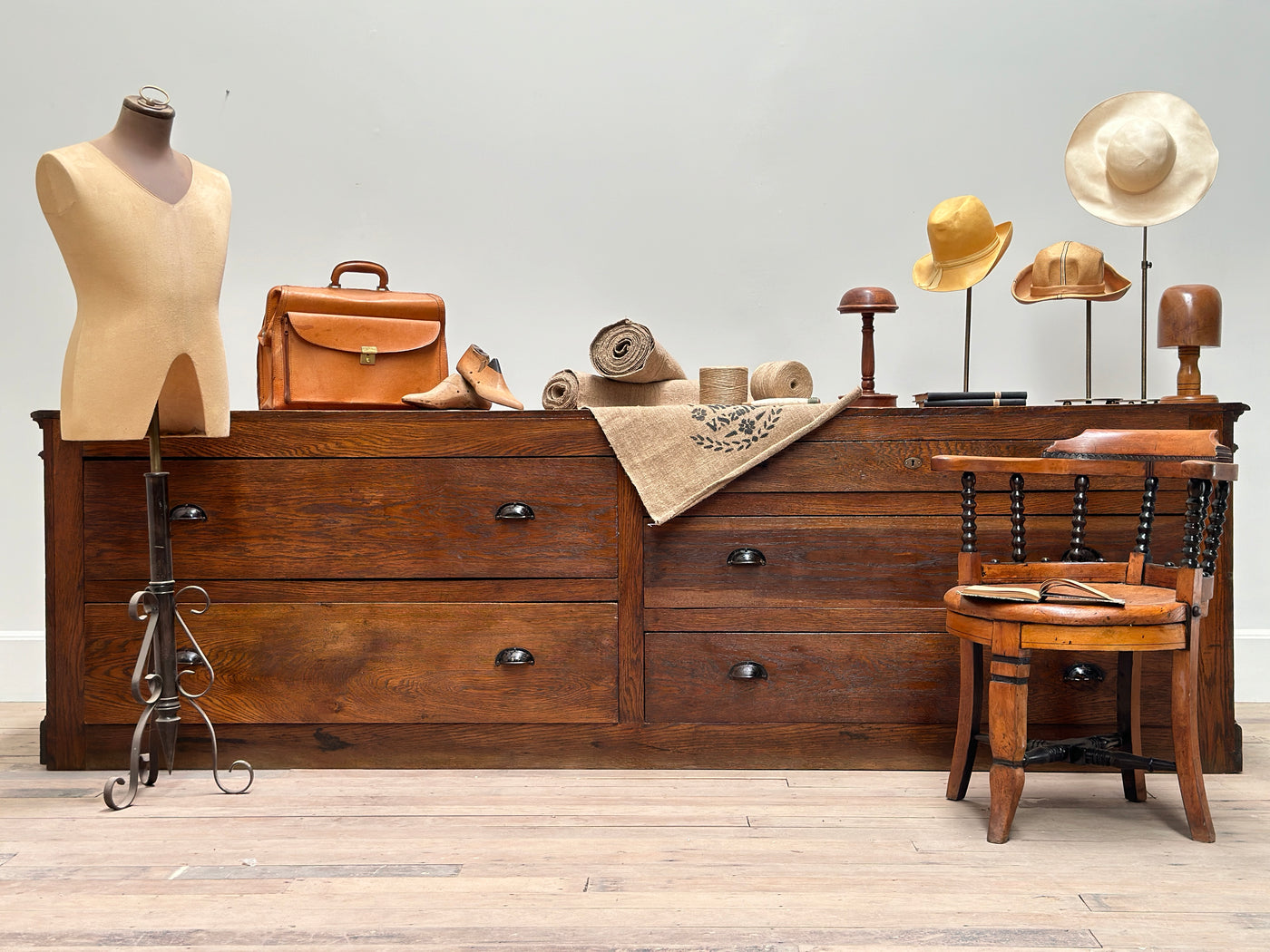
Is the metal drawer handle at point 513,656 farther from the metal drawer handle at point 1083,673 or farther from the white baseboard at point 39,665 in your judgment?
the white baseboard at point 39,665

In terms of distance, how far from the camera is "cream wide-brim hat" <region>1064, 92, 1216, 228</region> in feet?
7.78

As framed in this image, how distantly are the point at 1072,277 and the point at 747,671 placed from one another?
1.29 metres

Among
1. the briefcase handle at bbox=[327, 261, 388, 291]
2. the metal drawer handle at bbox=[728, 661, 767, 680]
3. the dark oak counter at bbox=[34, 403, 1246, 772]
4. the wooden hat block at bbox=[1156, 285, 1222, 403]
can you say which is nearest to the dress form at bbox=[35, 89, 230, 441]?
the dark oak counter at bbox=[34, 403, 1246, 772]

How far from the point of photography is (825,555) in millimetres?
2355

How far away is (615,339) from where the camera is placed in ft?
8.07

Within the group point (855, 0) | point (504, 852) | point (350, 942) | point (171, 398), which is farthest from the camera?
point (855, 0)

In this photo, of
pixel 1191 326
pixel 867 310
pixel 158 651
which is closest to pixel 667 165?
pixel 867 310

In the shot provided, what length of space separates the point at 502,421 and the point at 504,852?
99 cm

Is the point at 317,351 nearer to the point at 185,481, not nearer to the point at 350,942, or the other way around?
the point at 185,481

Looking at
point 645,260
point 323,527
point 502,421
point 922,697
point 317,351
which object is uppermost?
point 645,260

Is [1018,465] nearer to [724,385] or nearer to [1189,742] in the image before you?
[1189,742]

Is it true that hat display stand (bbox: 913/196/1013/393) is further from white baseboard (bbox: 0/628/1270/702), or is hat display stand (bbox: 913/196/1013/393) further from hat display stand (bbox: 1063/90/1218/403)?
white baseboard (bbox: 0/628/1270/702)

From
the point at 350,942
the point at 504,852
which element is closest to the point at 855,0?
the point at 504,852

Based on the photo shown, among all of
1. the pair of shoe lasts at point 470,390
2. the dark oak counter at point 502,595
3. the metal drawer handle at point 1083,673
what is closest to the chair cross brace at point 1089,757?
the metal drawer handle at point 1083,673
